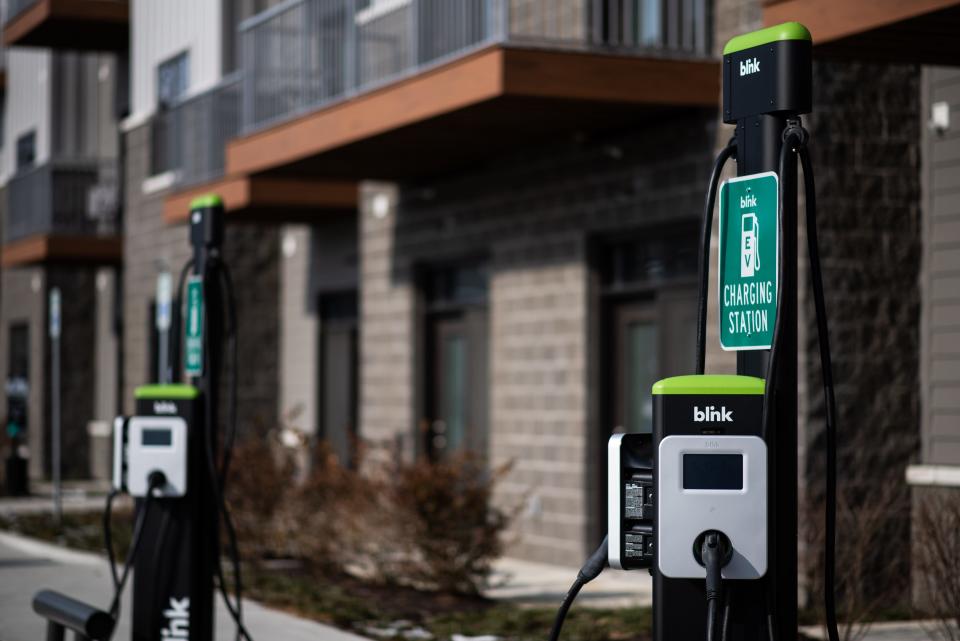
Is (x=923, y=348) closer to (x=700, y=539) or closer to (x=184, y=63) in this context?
(x=700, y=539)

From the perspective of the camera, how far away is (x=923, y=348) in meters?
11.1

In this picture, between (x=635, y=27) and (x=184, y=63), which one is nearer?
(x=635, y=27)

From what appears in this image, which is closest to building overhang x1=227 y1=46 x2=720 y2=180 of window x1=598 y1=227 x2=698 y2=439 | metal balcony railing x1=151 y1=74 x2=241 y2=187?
window x1=598 y1=227 x2=698 y2=439

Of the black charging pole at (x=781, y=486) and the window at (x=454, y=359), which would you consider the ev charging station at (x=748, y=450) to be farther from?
the window at (x=454, y=359)

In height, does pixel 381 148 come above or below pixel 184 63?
below

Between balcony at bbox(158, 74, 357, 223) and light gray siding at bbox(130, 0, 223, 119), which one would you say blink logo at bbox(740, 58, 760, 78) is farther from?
light gray siding at bbox(130, 0, 223, 119)

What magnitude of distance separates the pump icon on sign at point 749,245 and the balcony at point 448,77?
25.5 ft

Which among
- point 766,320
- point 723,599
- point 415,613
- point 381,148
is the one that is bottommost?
point 415,613

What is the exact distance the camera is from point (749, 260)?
14.7ft

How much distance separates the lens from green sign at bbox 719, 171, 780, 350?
4.38 meters

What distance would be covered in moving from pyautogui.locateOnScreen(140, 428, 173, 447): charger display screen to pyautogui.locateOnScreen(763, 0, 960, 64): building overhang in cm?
433

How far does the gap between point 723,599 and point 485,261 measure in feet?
39.0

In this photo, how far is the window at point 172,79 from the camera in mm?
22547

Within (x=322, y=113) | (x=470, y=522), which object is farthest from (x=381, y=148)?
(x=470, y=522)
